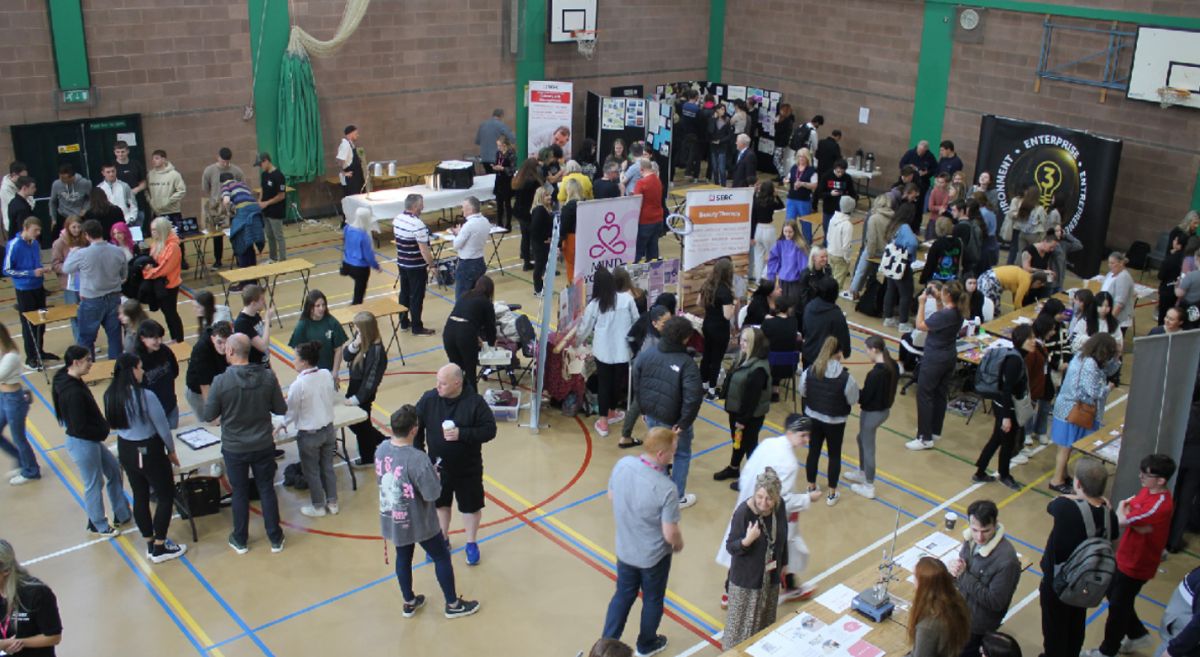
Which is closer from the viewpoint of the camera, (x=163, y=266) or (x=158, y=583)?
(x=158, y=583)

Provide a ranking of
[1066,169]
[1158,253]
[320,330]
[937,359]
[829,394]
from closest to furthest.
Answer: [829,394], [320,330], [937,359], [1158,253], [1066,169]

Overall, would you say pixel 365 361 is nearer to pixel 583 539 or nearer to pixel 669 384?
pixel 583 539

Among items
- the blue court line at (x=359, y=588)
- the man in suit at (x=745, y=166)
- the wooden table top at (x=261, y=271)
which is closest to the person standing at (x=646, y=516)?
the blue court line at (x=359, y=588)

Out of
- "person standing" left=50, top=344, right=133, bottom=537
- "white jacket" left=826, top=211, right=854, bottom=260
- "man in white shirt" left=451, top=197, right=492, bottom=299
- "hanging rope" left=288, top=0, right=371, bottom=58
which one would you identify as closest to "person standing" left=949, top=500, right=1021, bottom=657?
"person standing" left=50, top=344, right=133, bottom=537

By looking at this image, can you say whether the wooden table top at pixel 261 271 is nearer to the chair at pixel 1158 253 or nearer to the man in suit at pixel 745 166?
the man in suit at pixel 745 166

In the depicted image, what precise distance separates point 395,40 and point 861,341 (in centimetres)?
918

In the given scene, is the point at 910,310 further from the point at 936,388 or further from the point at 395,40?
the point at 395,40

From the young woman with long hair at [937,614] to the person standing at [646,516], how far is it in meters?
1.40

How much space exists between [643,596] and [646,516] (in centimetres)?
80

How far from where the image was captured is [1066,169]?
1591 cm

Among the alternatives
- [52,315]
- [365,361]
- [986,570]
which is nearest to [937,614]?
[986,570]

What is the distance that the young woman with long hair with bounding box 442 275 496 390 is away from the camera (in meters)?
9.41

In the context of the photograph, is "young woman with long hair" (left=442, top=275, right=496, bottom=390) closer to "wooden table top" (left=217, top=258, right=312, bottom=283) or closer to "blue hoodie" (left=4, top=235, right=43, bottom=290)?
"wooden table top" (left=217, top=258, right=312, bottom=283)

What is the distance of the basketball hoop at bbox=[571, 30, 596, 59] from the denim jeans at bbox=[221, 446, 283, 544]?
13064 mm
